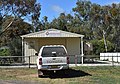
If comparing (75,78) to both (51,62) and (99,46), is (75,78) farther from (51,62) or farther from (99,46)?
(99,46)

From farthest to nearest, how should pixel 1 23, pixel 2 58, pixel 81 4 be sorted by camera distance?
pixel 81 4 < pixel 1 23 < pixel 2 58

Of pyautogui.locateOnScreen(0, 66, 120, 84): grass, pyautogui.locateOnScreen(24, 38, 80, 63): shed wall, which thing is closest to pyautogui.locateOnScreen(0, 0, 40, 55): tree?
pyautogui.locateOnScreen(24, 38, 80, 63): shed wall

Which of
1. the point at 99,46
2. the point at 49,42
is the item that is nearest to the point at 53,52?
the point at 49,42

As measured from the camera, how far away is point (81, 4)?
230 feet

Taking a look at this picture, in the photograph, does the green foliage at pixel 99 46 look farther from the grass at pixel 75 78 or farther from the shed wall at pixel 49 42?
the grass at pixel 75 78

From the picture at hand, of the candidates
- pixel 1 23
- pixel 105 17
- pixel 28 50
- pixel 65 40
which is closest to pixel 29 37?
pixel 28 50

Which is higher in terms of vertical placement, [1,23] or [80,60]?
[1,23]

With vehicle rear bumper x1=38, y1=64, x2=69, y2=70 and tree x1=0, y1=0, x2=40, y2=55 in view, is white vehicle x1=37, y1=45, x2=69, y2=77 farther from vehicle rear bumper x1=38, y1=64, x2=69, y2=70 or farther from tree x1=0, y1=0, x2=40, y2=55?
tree x1=0, y1=0, x2=40, y2=55

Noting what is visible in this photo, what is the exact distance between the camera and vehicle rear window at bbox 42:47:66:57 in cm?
2017

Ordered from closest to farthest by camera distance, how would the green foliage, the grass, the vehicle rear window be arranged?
the grass
the vehicle rear window
the green foliage

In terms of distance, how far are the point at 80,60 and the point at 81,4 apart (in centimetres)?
Result: 3669

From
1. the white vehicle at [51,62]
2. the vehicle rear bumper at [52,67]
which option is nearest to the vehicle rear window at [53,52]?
the white vehicle at [51,62]

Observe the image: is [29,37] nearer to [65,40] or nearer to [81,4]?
[65,40]

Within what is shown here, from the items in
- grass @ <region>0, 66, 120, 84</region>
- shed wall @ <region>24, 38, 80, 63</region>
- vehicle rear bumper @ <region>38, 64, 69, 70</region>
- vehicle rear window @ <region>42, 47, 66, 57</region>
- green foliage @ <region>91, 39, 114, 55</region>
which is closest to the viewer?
grass @ <region>0, 66, 120, 84</region>
